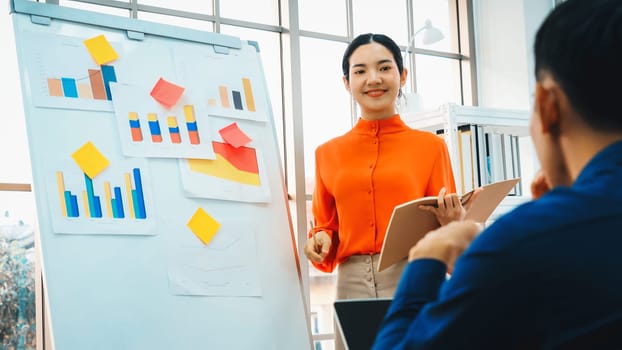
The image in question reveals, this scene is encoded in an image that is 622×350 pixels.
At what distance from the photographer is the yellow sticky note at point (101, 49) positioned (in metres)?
2.19

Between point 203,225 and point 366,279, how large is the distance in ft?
1.75

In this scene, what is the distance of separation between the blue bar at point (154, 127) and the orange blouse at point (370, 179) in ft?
1.77

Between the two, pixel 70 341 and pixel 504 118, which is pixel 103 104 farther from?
pixel 504 118

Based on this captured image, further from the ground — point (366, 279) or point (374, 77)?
point (374, 77)

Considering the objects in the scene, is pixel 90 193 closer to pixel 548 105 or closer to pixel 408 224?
pixel 408 224

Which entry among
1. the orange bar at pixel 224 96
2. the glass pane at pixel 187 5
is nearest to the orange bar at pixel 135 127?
the orange bar at pixel 224 96

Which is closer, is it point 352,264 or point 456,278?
point 456,278

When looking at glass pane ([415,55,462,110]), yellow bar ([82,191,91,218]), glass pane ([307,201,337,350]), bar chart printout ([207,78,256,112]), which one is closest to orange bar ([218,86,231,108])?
bar chart printout ([207,78,256,112])

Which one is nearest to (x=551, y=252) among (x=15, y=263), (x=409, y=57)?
(x=15, y=263)

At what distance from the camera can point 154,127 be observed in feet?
7.28

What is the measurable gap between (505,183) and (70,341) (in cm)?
131

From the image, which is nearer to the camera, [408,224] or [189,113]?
[408,224]

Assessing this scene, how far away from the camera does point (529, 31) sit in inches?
161

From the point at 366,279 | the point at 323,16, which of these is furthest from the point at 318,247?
the point at 323,16
